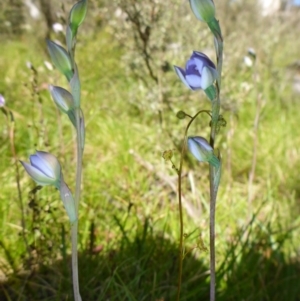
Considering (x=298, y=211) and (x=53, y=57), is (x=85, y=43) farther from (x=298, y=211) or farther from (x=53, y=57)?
(x=53, y=57)

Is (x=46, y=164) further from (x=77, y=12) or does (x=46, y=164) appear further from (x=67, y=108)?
(x=77, y=12)

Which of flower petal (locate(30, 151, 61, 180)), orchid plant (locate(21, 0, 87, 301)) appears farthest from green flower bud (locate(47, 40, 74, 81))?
flower petal (locate(30, 151, 61, 180))

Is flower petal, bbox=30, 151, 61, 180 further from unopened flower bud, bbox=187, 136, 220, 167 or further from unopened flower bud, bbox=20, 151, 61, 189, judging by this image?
unopened flower bud, bbox=187, 136, 220, 167

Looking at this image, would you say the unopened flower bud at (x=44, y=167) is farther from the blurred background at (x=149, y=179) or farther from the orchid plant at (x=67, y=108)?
the blurred background at (x=149, y=179)

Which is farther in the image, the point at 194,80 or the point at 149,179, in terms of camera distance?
the point at 149,179

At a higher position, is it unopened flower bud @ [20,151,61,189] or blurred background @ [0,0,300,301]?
blurred background @ [0,0,300,301]

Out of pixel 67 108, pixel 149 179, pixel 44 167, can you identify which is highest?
pixel 149 179

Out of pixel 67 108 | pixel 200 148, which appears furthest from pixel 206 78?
pixel 67 108

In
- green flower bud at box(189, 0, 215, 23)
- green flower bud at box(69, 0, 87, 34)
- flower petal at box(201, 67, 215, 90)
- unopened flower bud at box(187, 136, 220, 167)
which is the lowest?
unopened flower bud at box(187, 136, 220, 167)

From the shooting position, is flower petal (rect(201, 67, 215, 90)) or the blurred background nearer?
flower petal (rect(201, 67, 215, 90))

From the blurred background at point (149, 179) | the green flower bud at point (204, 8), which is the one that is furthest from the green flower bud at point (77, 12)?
the blurred background at point (149, 179)
